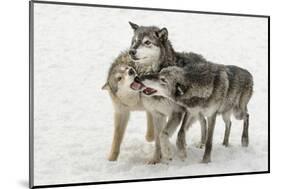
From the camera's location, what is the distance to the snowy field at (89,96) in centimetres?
335

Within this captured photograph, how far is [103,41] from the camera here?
3.51m

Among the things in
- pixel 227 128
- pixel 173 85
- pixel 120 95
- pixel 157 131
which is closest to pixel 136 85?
pixel 120 95

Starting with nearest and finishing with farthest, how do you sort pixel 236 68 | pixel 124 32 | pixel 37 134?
pixel 37 134 → pixel 124 32 → pixel 236 68

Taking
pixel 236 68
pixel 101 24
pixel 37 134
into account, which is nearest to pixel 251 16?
pixel 236 68

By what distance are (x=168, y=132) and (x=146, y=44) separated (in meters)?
0.62

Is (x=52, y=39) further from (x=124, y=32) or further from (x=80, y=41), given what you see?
(x=124, y=32)

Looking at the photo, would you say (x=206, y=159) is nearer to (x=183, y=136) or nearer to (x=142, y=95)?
(x=183, y=136)

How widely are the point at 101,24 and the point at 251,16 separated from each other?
123 cm

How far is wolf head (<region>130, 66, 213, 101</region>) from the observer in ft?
11.5

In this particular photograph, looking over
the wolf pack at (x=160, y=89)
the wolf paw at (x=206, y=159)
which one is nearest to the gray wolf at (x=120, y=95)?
the wolf pack at (x=160, y=89)

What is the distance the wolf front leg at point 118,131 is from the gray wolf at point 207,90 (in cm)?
23

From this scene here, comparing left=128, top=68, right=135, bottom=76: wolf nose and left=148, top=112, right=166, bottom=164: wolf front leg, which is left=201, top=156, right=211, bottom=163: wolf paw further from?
left=128, top=68, right=135, bottom=76: wolf nose

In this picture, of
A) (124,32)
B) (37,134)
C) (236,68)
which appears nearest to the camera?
(37,134)

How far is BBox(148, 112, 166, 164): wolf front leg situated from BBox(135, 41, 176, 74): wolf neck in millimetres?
310
